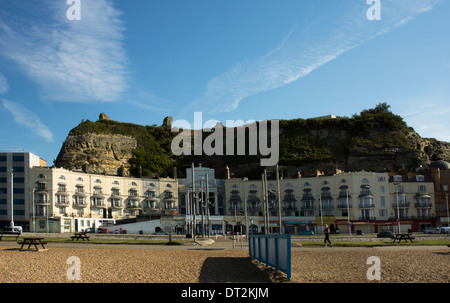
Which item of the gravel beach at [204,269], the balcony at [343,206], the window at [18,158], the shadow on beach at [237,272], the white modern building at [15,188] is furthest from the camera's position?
the balcony at [343,206]

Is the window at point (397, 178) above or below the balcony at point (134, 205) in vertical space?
above

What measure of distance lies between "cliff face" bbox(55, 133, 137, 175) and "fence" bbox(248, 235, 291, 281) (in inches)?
3025

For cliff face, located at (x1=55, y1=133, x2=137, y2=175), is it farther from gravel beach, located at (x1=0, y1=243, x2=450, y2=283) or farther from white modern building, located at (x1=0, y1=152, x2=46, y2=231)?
gravel beach, located at (x1=0, y1=243, x2=450, y2=283)

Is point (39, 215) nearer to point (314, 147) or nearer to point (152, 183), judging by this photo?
point (152, 183)

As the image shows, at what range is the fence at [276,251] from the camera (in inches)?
636

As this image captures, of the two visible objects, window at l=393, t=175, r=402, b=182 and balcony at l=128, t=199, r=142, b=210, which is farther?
balcony at l=128, t=199, r=142, b=210

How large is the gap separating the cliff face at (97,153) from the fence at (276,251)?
76.8m

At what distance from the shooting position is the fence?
1615cm

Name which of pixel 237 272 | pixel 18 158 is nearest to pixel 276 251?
pixel 237 272

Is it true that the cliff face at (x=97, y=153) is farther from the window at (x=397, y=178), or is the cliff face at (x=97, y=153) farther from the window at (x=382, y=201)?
the window at (x=397, y=178)

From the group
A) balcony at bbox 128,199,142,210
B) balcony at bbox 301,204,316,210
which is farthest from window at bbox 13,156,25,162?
balcony at bbox 301,204,316,210

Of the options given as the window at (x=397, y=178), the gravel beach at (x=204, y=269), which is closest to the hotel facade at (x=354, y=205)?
the window at (x=397, y=178)
